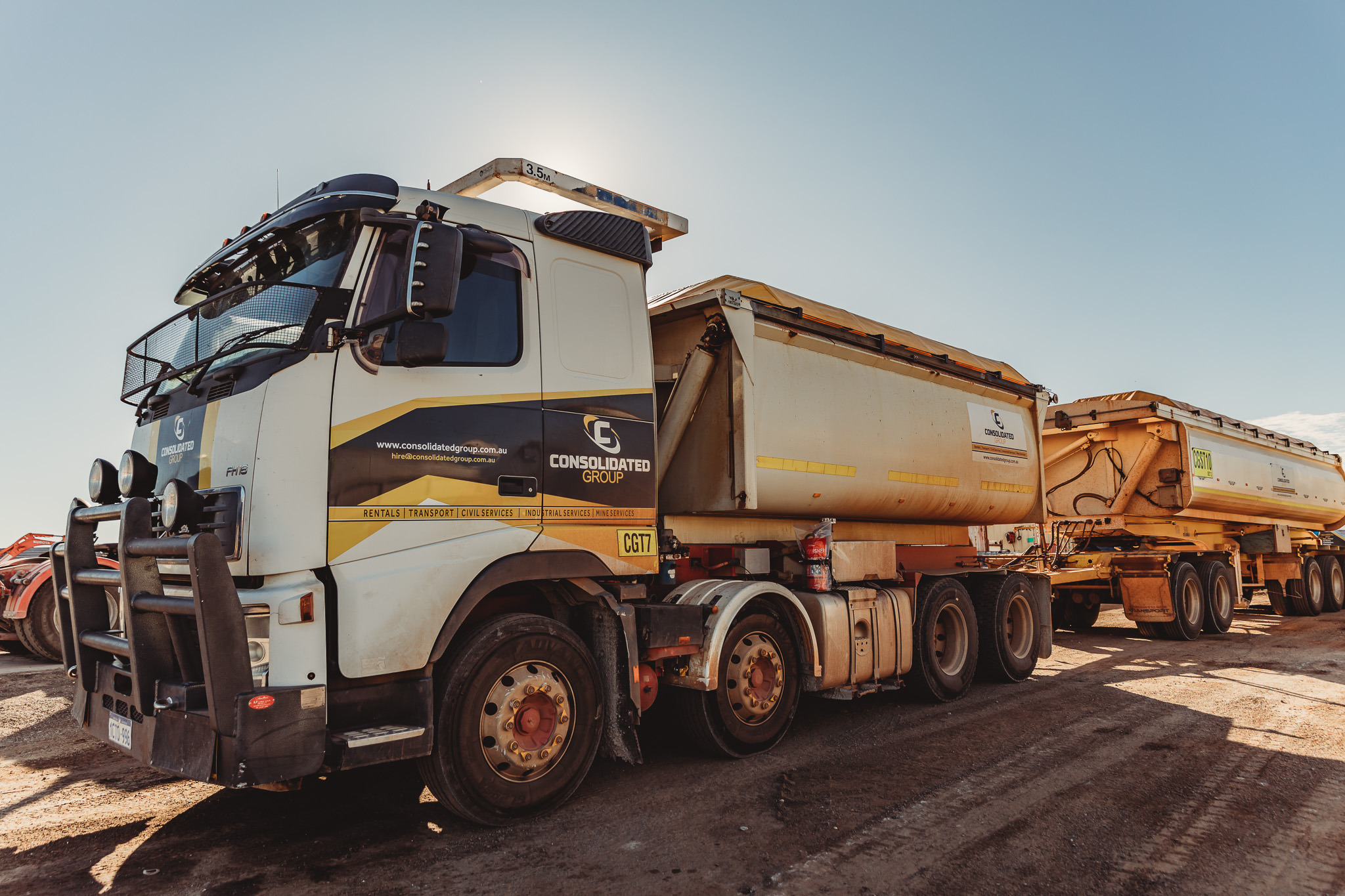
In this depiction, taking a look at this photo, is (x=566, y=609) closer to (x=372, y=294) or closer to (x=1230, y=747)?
(x=372, y=294)

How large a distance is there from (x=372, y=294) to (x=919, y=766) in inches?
176

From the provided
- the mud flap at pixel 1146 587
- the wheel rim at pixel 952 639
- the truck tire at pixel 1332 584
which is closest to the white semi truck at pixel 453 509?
the wheel rim at pixel 952 639

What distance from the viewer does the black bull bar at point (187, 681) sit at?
140 inches

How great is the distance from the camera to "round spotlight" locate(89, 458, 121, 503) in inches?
185

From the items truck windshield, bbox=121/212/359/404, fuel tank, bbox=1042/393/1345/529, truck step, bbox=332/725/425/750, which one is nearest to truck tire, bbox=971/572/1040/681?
fuel tank, bbox=1042/393/1345/529

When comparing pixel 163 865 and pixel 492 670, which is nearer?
pixel 163 865

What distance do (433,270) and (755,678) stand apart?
12.0 ft

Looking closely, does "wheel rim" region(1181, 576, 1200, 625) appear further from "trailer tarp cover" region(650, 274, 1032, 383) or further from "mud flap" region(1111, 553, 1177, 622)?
"trailer tarp cover" region(650, 274, 1032, 383)

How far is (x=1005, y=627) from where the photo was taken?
8914mm

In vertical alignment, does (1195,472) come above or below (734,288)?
below

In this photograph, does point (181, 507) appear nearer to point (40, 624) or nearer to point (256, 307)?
point (256, 307)

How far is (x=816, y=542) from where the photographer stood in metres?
6.82

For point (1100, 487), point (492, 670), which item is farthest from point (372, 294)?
point (1100, 487)

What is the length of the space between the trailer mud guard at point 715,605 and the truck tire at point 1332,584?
1784 centimetres
